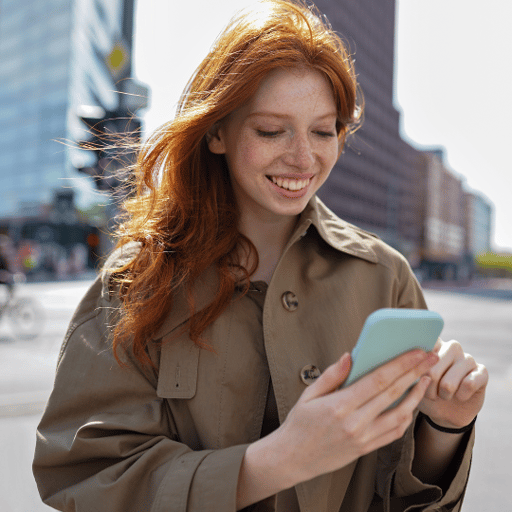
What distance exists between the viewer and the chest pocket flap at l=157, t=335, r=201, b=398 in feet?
4.53

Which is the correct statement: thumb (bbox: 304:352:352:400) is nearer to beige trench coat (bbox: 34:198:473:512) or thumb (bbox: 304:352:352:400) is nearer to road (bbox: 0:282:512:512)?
beige trench coat (bbox: 34:198:473:512)

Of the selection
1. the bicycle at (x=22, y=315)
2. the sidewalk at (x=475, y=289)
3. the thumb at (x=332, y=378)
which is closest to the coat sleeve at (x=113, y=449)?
the thumb at (x=332, y=378)

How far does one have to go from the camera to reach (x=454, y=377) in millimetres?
1225

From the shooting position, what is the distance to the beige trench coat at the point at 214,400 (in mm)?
1231

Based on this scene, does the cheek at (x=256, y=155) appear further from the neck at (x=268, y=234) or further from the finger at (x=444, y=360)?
the finger at (x=444, y=360)

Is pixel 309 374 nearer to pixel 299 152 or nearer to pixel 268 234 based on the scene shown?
pixel 268 234

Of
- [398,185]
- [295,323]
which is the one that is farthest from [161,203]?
[398,185]

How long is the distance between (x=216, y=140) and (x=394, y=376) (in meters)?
1.00

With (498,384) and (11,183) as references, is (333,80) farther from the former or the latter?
(11,183)

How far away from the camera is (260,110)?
1478 mm

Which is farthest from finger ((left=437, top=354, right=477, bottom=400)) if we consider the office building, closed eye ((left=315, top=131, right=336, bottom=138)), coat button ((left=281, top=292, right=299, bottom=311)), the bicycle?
the office building

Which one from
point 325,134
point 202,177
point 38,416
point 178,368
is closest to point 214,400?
point 178,368

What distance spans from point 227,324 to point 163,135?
0.64 metres

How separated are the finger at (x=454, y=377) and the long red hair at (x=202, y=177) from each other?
0.62m
